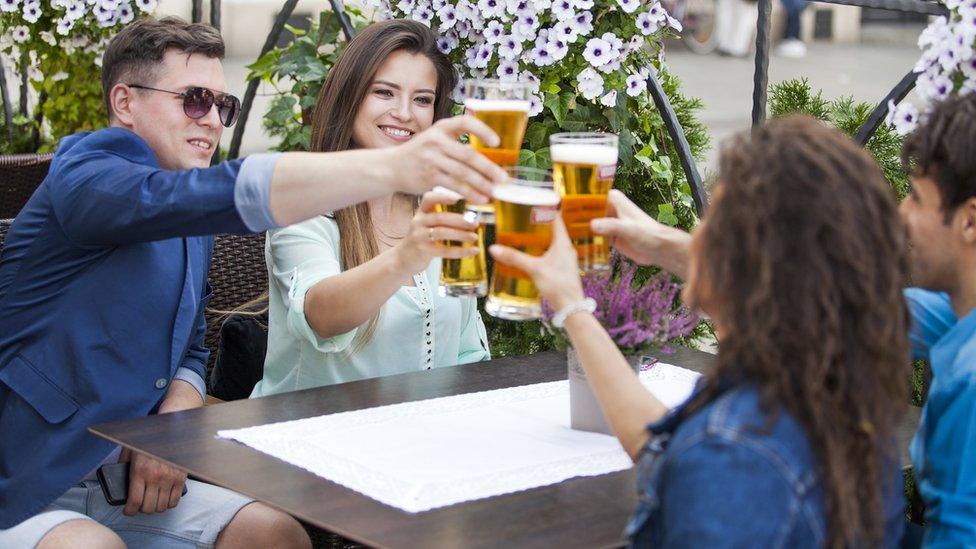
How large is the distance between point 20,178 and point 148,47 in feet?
5.85

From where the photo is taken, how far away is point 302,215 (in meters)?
2.24

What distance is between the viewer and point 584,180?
2.11 meters

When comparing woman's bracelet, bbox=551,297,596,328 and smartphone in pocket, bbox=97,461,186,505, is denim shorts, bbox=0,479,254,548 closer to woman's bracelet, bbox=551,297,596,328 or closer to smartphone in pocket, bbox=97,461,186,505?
smartphone in pocket, bbox=97,461,186,505

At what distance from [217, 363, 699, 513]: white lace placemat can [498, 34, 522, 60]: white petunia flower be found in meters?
1.03

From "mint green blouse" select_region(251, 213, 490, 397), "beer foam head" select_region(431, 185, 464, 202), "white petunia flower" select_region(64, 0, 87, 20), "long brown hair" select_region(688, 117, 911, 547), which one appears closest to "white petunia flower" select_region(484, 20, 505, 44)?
"mint green blouse" select_region(251, 213, 490, 397)

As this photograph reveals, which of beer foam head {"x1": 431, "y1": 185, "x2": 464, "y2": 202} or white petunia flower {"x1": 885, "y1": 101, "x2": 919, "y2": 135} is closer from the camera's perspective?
beer foam head {"x1": 431, "y1": 185, "x2": 464, "y2": 202}

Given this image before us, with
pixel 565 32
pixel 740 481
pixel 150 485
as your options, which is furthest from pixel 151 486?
pixel 565 32

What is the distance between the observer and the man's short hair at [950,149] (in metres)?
1.91

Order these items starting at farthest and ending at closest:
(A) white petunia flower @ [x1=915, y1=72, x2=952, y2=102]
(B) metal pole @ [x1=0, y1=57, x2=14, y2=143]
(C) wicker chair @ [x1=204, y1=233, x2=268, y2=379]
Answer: (B) metal pole @ [x1=0, y1=57, x2=14, y2=143] → (C) wicker chair @ [x1=204, y1=233, x2=268, y2=379] → (A) white petunia flower @ [x1=915, y1=72, x2=952, y2=102]

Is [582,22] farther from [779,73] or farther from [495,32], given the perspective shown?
[779,73]

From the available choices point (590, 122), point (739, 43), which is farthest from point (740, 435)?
point (739, 43)

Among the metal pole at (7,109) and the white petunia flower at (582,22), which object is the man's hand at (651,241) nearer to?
the white petunia flower at (582,22)

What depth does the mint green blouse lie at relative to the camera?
2.85 m

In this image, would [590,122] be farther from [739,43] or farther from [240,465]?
[739,43]
